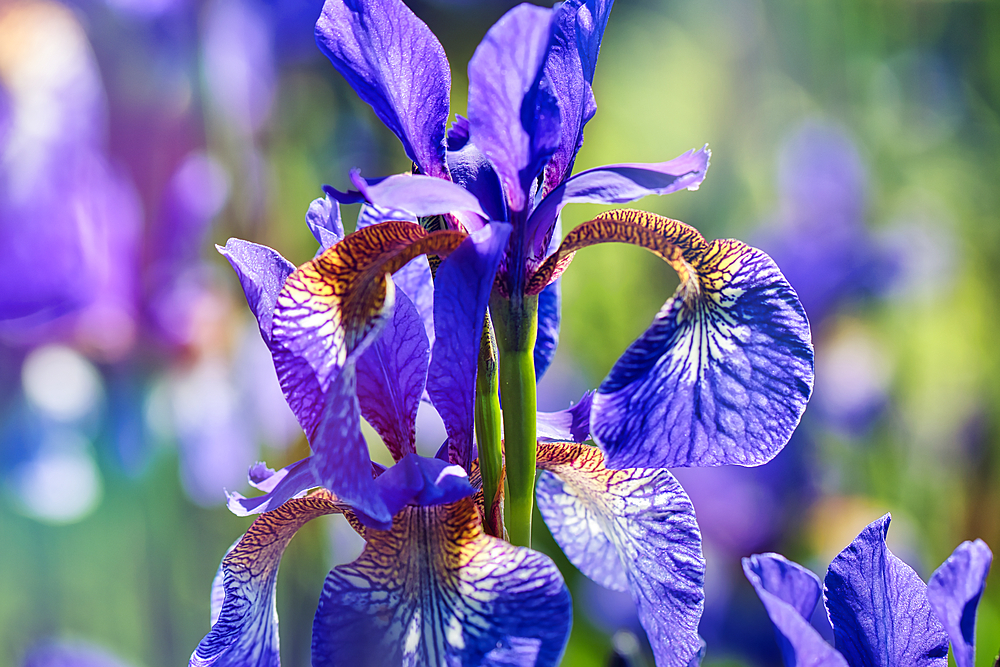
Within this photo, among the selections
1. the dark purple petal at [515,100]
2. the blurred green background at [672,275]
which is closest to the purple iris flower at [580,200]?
the dark purple petal at [515,100]

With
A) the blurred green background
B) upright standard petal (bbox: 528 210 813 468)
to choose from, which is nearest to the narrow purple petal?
upright standard petal (bbox: 528 210 813 468)

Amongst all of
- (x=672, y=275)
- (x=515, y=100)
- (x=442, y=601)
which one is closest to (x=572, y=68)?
(x=515, y=100)

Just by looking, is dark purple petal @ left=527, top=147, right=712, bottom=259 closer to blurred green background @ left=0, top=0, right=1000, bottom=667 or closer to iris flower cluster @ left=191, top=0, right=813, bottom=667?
iris flower cluster @ left=191, top=0, right=813, bottom=667

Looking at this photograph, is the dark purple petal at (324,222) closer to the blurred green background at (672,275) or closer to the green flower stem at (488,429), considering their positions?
the green flower stem at (488,429)

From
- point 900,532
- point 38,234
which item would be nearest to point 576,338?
point 900,532

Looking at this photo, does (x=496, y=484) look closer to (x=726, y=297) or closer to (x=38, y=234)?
(x=726, y=297)

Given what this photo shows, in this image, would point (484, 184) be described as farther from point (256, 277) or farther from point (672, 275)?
point (672, 275)
